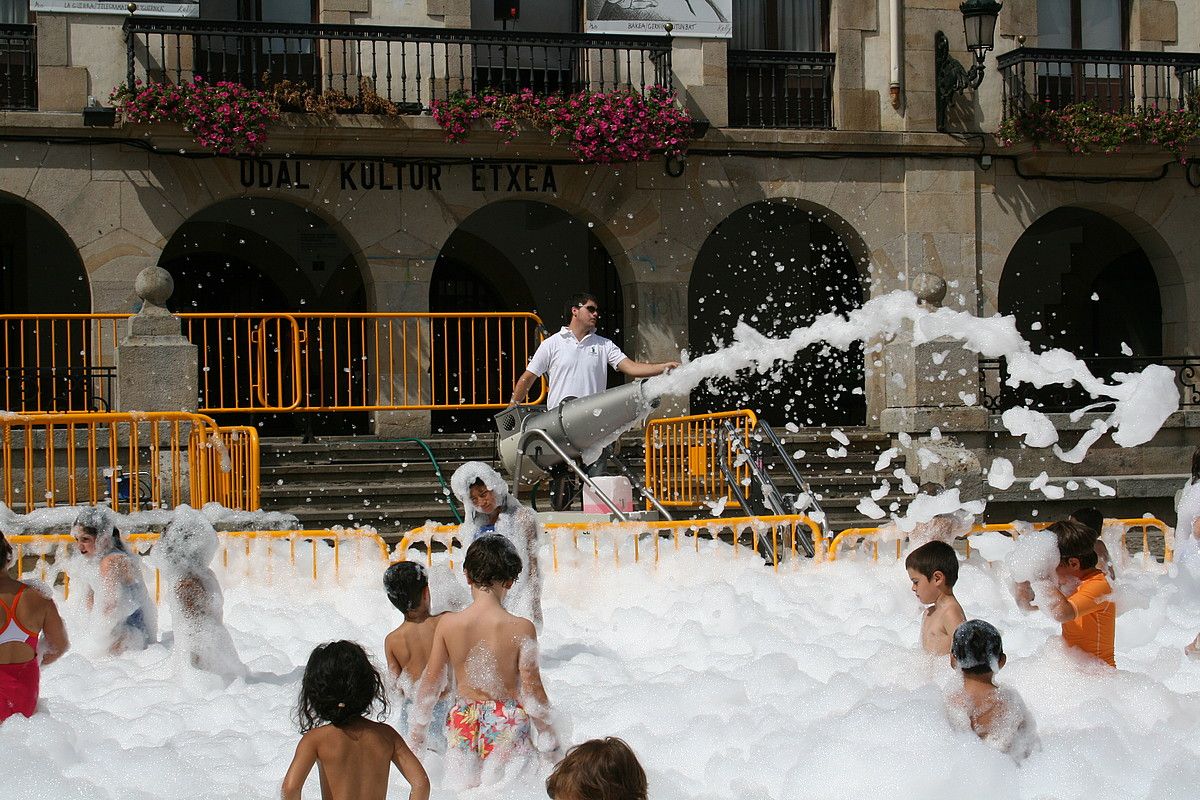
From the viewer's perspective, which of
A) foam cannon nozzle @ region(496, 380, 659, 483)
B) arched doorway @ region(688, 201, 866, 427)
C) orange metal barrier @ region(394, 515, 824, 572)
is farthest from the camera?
arched doorway @ region(688, 201, 866, 427)

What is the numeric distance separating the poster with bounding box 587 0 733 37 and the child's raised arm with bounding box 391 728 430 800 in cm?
1369

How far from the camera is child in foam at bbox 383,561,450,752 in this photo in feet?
19.2

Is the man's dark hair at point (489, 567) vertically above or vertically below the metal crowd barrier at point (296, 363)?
below

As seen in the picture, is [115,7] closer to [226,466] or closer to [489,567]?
[226,466]

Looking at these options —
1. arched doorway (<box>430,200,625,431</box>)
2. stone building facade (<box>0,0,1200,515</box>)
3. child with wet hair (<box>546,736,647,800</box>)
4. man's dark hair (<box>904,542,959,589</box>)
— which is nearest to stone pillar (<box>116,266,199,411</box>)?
stone building facade (<box>0,0,1200,515</box>)

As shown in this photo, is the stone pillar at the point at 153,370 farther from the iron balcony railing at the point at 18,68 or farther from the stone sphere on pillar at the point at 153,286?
the iron balcony railing at the point at 18,68

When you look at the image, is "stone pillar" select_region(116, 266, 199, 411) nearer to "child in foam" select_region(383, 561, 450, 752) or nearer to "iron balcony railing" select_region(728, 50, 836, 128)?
"child in foam" select_region(383, 561, 450, 752)

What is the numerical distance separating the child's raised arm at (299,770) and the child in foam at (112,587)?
4605 millimetres

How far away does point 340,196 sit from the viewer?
16.5 metres

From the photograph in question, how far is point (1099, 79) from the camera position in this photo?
18.5 m

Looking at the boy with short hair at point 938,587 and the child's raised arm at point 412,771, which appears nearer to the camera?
the child's raised arm at point 412,771

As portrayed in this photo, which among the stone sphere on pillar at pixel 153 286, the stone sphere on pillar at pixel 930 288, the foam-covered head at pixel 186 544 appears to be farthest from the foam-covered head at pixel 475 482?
the stone sphere on pillar at pixel 930 288

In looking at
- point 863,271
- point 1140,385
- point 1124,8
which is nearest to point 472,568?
point 1140,385

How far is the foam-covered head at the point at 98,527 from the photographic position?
8469mm
